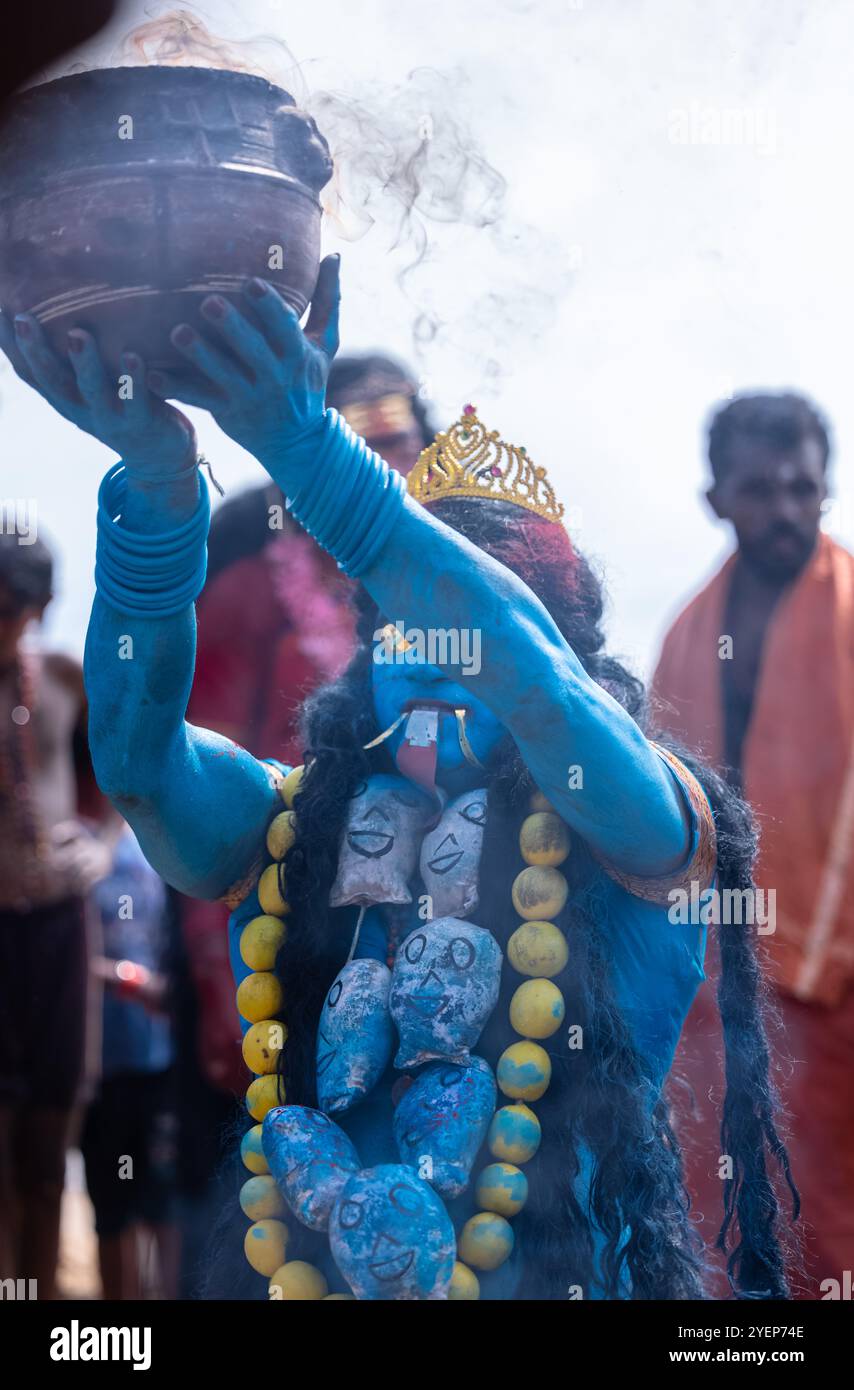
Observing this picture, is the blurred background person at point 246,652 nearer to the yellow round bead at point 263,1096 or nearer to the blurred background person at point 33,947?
the blurred background person at point 33,947

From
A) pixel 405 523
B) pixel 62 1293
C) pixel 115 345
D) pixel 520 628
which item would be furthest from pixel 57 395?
pixel 62 1293

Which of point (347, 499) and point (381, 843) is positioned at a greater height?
point (347, 499)

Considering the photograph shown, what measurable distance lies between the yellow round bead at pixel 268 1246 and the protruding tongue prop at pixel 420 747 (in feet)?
2.20

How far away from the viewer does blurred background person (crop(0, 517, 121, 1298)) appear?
5.31m

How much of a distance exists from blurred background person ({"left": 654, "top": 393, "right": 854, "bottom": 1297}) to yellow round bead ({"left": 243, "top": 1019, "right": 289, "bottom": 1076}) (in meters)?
2.36

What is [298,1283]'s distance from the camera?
2400mm

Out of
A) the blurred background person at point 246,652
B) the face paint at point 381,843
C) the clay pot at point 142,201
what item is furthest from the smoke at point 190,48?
the blurred background person at point 246,652

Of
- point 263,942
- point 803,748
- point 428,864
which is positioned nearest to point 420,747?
point 428,864

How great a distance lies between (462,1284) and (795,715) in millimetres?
3041

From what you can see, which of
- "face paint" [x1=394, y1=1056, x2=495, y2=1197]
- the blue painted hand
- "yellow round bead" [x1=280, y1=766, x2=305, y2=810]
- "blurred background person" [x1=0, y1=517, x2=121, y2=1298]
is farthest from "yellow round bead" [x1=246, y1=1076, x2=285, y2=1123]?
"blurred background person" [x1=0, y1=517, x2=121, y2=1298]

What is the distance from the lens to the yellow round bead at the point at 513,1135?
243 centimetres

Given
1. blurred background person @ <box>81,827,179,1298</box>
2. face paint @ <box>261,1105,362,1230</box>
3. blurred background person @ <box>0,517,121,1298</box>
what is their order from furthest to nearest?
blurred background person @ <box>81,827,179,1298</box> → blurred background person @ <box>0,517,121,1298</box> → face paint @ <box>261,1105,362,1230</box>

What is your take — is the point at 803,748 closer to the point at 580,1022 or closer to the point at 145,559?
the point at 580,1022

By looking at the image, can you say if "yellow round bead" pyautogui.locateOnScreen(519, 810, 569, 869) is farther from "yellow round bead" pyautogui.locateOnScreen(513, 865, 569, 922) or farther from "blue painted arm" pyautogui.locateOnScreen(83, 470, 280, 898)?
"blue painted arm" pyautogui.locateOnScreen(83, 470, 280, 898)
